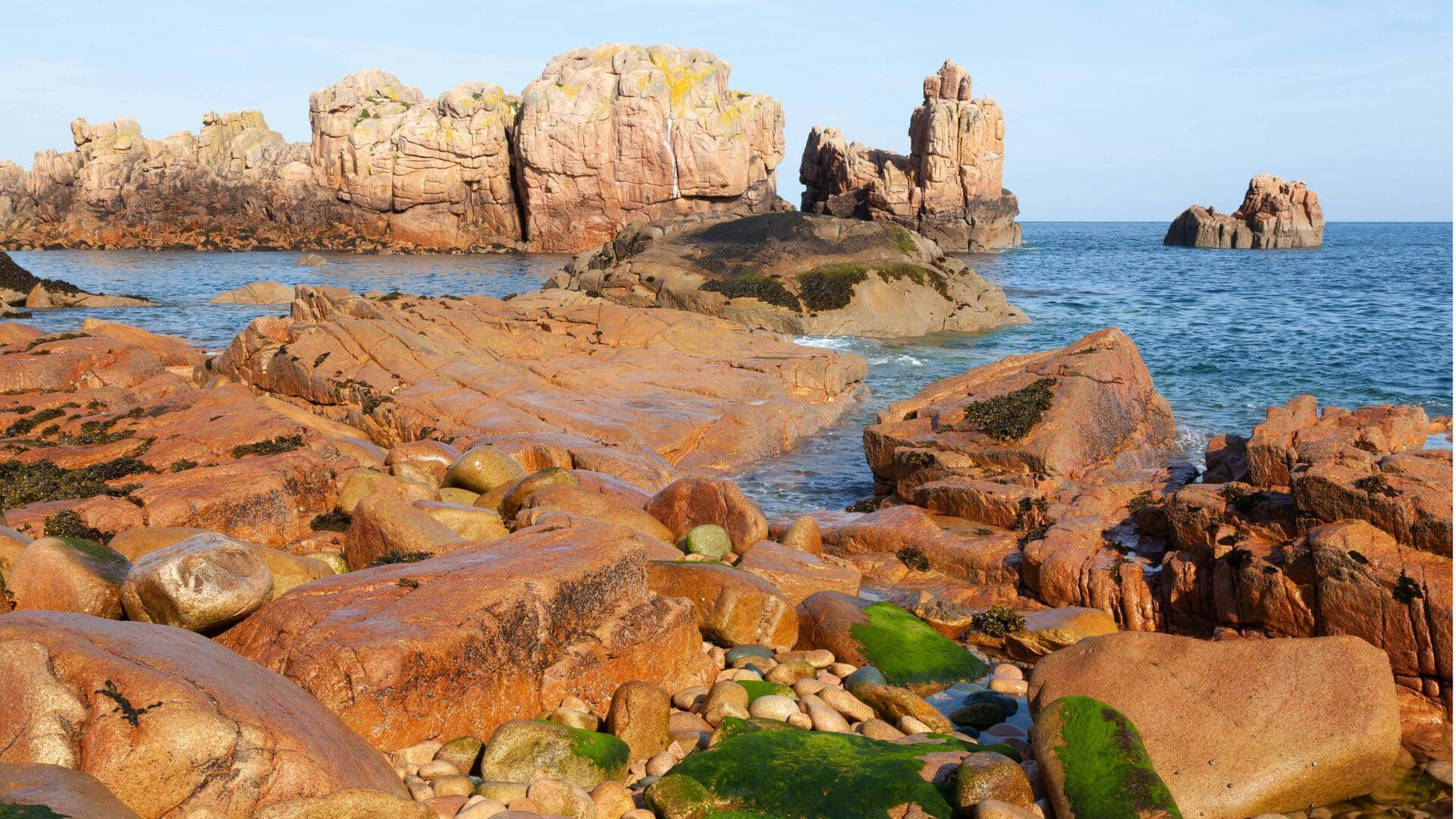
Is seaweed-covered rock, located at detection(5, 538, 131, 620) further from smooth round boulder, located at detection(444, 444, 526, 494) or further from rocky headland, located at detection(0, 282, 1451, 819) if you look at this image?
smooth round boulder, located at detection(444, 444, 526, 494)

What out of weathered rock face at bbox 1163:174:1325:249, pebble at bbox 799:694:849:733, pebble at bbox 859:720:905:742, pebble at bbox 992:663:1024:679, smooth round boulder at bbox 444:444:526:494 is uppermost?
weathered rock face at bbox 1163:174:1325:249

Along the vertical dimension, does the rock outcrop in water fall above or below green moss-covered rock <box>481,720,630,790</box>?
above

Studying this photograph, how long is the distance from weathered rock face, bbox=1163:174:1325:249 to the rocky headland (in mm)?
104155

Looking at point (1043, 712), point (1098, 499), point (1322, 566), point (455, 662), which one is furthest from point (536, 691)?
point (1098, 499)

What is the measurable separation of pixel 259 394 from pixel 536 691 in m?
17.6

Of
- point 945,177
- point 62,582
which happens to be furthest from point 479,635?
point 945,177

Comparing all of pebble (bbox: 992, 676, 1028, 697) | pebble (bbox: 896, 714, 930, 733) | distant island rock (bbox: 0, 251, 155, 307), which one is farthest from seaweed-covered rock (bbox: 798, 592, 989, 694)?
distant island rock (bbox: 0, 251, 155, 307)

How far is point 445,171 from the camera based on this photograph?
88938 mm

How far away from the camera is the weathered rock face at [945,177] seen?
90.2 m

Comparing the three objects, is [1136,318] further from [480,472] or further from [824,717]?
[824,717]

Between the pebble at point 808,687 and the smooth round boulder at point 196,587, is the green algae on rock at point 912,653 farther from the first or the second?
the smooth round boulder at point 196,587

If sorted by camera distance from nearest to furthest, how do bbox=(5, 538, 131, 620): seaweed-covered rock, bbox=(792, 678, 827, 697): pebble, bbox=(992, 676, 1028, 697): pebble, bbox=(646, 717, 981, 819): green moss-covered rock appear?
bbox=(646, 717, 981, 819): green moss-covered rock → bbox=(5, 538, 131, 620): seaweed-covered rock → bbox=(792, 678, 827, 697): pebble → bbox=(992, 676, 1028, 697): pebble

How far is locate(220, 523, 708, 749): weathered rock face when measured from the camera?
689 cm

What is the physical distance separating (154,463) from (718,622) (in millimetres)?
8546
